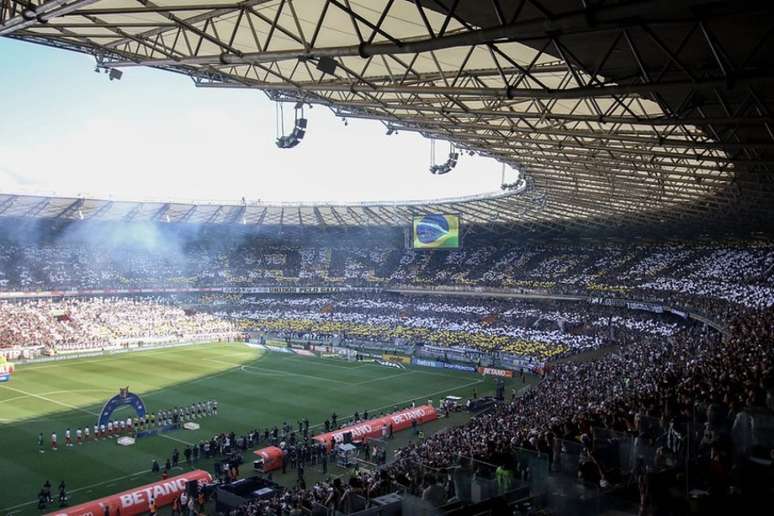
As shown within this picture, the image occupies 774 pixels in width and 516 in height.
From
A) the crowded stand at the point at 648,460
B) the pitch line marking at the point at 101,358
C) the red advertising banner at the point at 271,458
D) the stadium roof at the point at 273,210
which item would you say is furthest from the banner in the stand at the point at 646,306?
the pitch line marking at the point at 101,358

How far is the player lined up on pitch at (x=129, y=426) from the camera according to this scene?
29.5 meters

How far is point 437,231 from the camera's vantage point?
5944 cm

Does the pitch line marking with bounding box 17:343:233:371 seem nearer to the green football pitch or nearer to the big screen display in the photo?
the green football pitch

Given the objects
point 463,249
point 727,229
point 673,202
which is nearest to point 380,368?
point 673,202

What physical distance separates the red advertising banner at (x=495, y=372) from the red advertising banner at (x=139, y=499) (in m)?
27.4

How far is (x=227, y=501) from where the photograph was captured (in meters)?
21.8

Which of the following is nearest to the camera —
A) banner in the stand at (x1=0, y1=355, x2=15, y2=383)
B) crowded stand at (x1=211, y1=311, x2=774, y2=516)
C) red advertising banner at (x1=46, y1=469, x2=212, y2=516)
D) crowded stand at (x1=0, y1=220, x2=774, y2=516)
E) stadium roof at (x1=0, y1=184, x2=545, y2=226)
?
crowded stand at (x1=211, y1=311, x2=774, y2=516)

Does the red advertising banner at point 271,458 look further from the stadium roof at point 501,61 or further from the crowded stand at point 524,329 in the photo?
the stadium roof at point 501,61

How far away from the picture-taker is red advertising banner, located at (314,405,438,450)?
1141 inches

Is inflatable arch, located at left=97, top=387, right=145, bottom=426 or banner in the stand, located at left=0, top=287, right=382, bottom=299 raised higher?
banner in the stand, located at left=0, top=287, right=382, bottom=299

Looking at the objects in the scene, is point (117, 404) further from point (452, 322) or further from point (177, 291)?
point (177, 291)

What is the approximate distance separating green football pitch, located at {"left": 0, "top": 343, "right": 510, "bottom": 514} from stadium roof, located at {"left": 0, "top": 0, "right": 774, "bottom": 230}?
52.9ft

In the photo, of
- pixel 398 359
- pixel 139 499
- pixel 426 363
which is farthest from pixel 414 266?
pixel 139 499

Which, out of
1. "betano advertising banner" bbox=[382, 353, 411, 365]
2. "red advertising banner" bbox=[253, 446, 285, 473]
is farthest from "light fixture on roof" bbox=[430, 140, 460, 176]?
"betano advertising banner" bbox=[382, 353, 411, 365]
